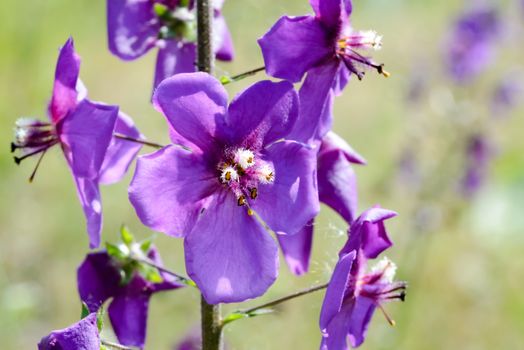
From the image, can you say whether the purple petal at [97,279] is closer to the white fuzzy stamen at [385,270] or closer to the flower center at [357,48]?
the white fuzzy stamen at [385,270]

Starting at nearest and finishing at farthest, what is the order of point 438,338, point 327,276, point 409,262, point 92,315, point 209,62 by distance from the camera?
point 92,315 < point 209,62 < point 327,276 < point 409,262 < point 438,338

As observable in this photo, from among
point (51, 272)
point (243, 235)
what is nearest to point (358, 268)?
point (243, 235)

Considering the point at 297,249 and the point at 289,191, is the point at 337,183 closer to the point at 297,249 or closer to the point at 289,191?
the point at 297,249

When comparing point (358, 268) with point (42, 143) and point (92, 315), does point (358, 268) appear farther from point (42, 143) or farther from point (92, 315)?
point (42, 143)

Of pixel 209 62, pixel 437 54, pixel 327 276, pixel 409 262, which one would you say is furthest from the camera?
pixel 437 54

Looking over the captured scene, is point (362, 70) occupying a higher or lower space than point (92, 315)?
higher

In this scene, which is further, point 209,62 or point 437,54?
point 437,54
